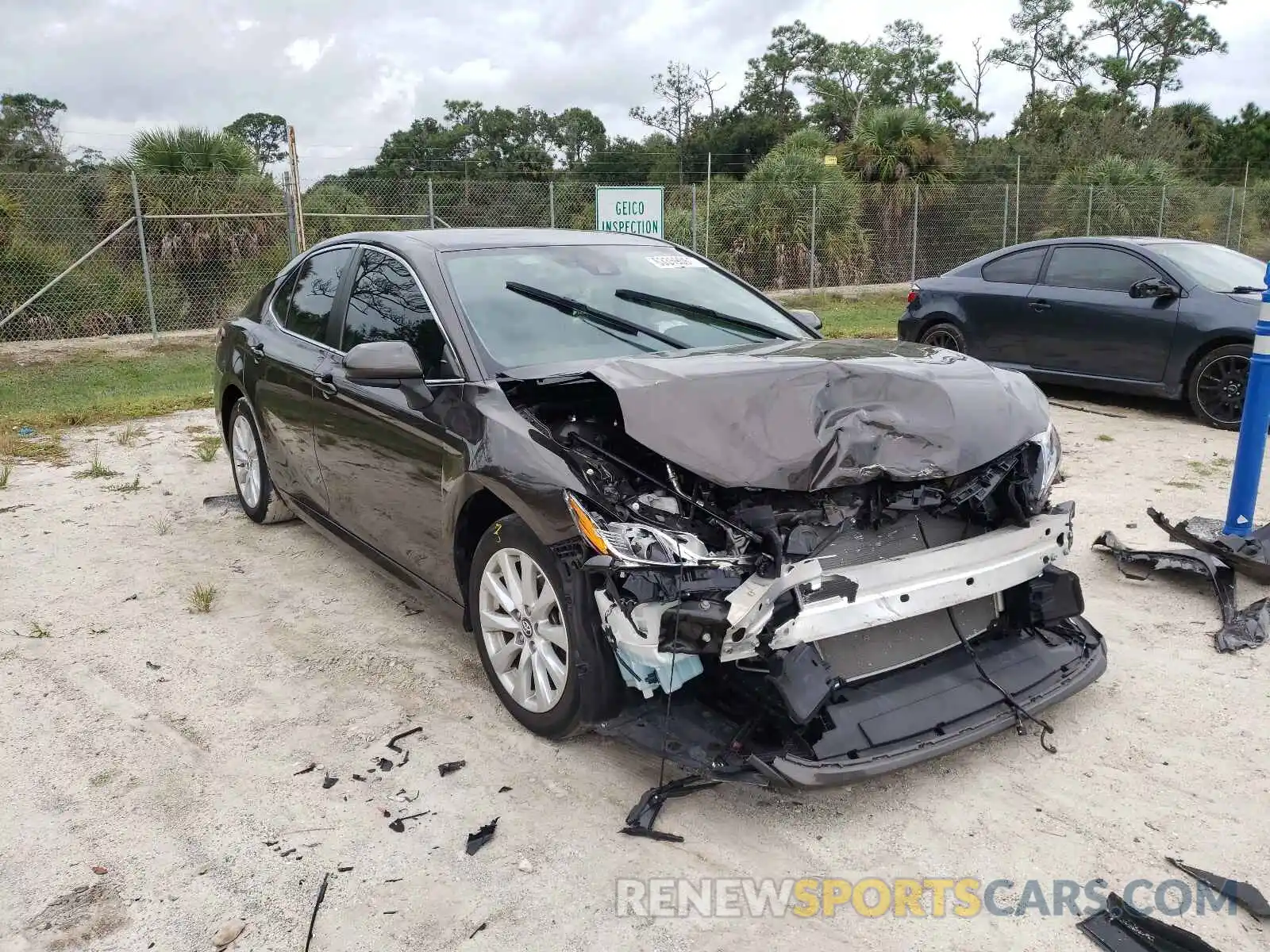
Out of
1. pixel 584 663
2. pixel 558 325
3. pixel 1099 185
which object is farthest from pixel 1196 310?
pixel 1099 185

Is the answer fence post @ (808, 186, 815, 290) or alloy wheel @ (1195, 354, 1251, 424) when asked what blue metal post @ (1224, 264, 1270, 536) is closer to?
alloy wheel @ (1195, 354, 1251, 424)

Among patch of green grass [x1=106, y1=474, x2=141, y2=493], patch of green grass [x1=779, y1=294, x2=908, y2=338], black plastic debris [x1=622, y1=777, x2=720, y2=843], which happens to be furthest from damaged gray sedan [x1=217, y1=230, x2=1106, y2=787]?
patch of green grass [x1=779, y1=294, x2=908, y2=338]

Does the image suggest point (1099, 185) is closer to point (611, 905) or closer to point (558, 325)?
point (558, 325)

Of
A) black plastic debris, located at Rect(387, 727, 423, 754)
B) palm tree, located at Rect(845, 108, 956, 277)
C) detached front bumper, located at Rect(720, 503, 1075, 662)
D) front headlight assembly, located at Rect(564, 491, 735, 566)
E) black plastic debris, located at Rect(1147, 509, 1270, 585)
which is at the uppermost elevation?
palm tree, located at Rect(845, 108, 956, 277)

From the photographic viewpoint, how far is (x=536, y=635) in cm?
314

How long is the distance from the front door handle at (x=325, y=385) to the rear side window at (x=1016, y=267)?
6687 mm

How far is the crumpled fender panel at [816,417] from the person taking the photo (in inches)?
110

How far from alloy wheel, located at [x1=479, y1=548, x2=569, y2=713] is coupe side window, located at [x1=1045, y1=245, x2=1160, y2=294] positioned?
6731mm

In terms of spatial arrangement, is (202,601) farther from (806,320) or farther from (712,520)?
(806,320)

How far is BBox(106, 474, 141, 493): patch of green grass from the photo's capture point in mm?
6434

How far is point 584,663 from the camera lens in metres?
2.89

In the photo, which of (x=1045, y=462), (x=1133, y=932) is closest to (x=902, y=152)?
(x=1045, y=462)

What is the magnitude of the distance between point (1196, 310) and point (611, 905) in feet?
23.0

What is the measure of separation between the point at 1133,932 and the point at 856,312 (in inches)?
602
